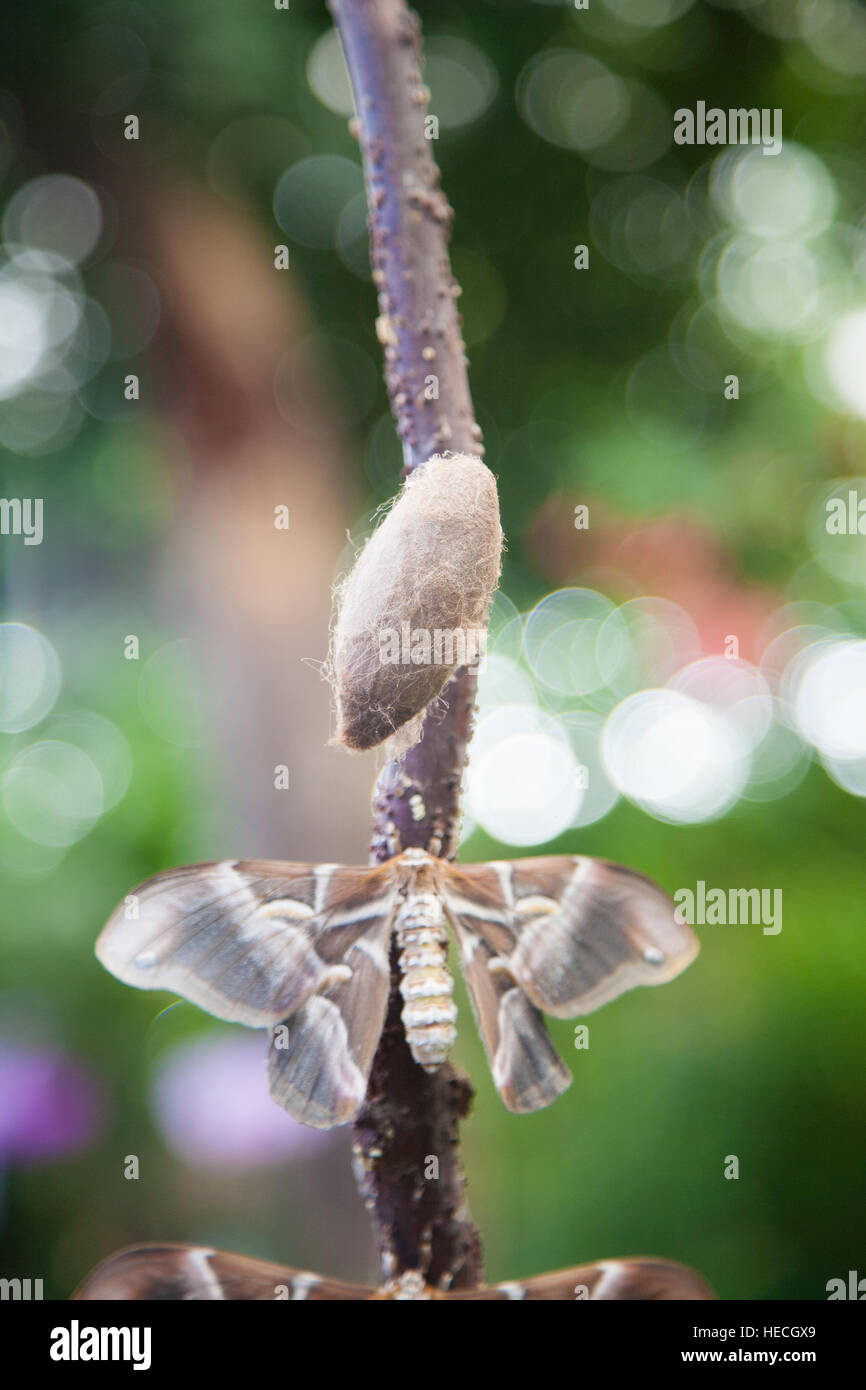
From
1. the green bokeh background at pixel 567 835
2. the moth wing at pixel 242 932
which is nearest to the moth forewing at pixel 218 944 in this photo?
the moth wing at pixel 242 932

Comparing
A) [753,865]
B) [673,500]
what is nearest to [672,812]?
[753,865]

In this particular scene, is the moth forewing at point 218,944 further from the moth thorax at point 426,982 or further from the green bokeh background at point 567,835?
the green bokeh background at point 567,835

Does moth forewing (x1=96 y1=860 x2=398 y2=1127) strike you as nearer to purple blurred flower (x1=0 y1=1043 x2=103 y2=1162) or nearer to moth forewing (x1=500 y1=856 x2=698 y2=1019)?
moth forewing (x1=500 y1=856 x2=698 y2=1019)

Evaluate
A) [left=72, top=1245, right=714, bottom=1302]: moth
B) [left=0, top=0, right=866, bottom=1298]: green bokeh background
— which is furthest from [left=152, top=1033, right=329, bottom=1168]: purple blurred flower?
[left=72, top=1245, right=714, bottom=1302]: moth

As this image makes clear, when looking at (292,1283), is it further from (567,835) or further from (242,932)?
(567,835)

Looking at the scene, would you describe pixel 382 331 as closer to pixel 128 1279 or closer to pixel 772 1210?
pixel 128 1279
